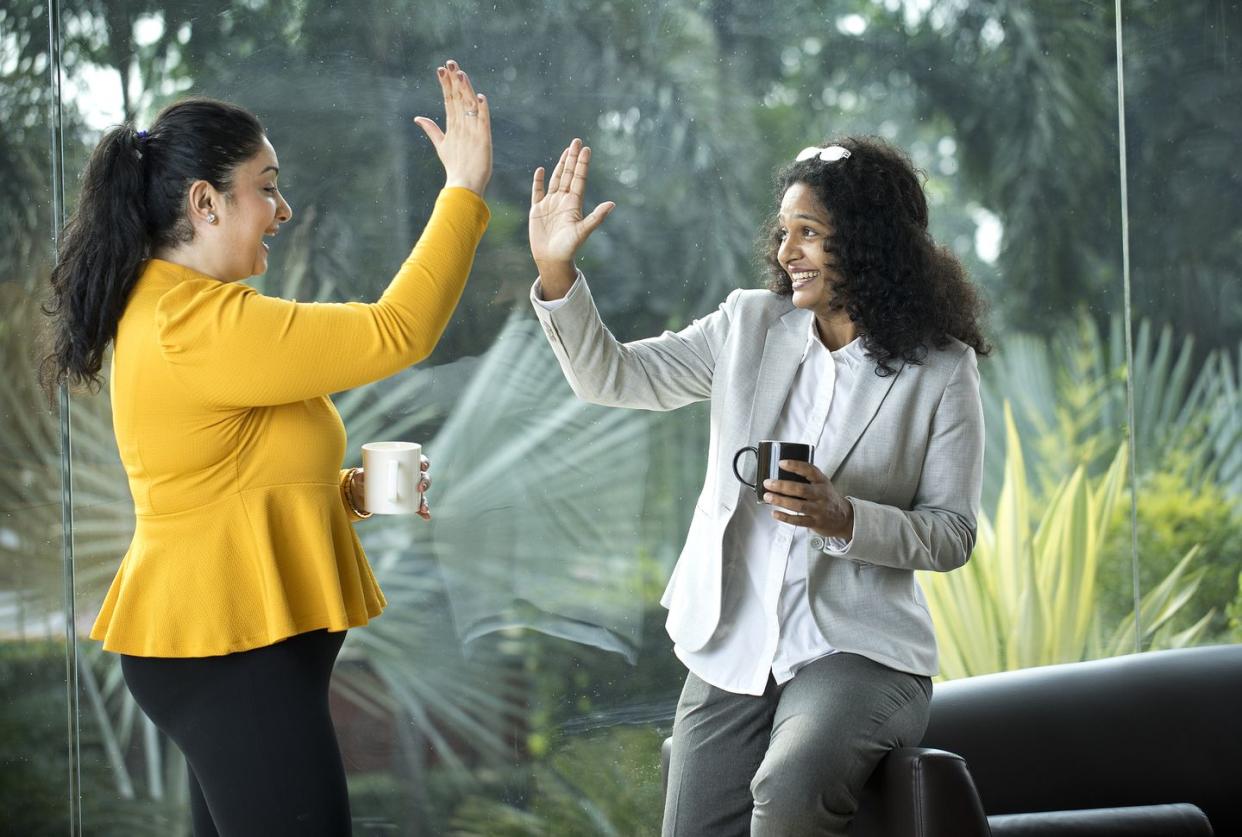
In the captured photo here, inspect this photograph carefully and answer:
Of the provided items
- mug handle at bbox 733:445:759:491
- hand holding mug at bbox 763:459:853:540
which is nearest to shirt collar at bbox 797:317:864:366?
mug handle at bbox 733:445:759:491

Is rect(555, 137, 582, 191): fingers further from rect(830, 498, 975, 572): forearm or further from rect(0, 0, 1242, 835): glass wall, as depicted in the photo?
rect(0, 0, 1242, 835): glass wall

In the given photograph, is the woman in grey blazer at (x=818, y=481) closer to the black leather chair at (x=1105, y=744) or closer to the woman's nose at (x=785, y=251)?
the woman's nose at (x=785, y=251)

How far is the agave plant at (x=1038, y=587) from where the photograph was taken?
11.2 feet

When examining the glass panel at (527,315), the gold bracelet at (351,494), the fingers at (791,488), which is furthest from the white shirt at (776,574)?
the glass panel at (527,315)

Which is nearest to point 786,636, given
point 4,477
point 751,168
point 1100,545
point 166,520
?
point 166,520

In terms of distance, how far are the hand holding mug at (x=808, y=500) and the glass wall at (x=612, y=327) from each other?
1274 mm

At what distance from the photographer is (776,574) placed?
85.2 inches

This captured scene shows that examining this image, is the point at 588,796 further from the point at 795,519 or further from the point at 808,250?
the point at 808,250

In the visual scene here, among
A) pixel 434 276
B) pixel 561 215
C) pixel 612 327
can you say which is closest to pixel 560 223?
pixel 561 215

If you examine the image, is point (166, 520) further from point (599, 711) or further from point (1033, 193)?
point (1033, 193)

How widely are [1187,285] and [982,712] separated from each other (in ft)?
5.71

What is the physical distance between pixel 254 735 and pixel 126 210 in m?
0.74

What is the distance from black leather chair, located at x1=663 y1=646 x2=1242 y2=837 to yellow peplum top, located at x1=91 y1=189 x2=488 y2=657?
1.03 metres

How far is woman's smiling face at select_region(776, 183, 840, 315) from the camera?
229cm
